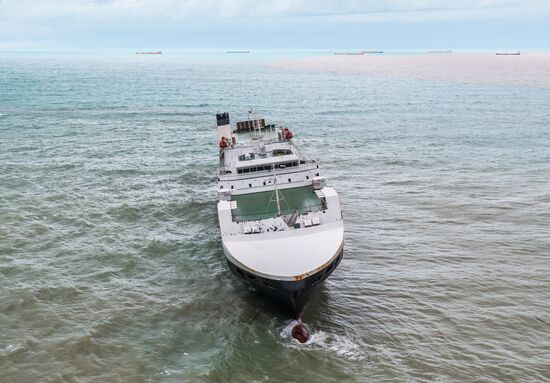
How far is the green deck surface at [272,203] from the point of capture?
97.1ft

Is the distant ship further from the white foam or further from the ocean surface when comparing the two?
the ocean surface

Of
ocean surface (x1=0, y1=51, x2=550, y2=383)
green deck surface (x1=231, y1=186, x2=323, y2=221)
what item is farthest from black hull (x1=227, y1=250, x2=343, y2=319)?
green deck surface (x1=231, y1=186, x2=323, y2=221)

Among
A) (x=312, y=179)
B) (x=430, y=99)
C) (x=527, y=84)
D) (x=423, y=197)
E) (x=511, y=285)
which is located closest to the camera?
(x=511, y=285)

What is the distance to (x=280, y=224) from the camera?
2794 cm

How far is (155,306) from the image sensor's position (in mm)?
25641

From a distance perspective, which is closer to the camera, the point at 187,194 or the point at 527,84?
the point at 187,194

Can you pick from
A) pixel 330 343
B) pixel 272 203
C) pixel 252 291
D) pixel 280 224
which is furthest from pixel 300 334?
pixel 272 203

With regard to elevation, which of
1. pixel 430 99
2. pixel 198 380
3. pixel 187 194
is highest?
pixel 430 99

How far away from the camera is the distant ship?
933 inches

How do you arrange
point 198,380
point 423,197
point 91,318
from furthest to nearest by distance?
point 423,197 < point 91,318 < point 198,380

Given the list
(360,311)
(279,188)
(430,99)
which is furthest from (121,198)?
(430,99)

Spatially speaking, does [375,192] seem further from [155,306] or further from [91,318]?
[91,318]

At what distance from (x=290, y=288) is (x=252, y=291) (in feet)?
15.3

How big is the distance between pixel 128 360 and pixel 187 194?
2416 centimetres
